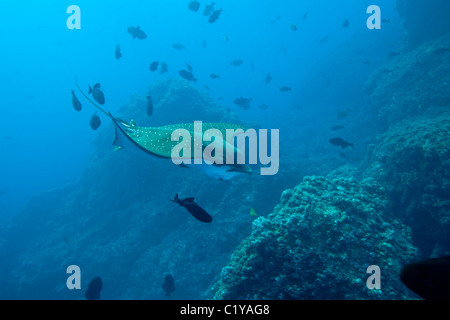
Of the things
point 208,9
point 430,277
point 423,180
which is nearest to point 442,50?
point 423,180

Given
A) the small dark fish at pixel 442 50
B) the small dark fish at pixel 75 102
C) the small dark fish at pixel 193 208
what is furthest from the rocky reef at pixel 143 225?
the small dark fish at pixel 442 50

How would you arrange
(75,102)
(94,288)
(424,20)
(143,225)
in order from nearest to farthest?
1. (94,288)
2. (75,102)
3. (143,225)
4. (424,20)

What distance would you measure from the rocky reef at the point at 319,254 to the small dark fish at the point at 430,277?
2166 mm

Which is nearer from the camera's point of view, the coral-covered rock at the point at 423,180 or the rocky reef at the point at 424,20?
the coral-covered rock at the point at 423,180

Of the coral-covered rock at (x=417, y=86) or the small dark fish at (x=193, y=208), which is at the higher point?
the coral-covered rock at (x=417, y=86)

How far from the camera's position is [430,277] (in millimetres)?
1733

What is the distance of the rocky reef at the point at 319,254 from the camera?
3.78 metres

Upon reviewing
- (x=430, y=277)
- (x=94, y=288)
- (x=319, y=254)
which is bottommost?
(x=94, y=288)

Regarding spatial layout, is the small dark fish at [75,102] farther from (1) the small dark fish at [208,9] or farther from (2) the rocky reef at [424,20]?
(2) the rocky reef at [424,20]

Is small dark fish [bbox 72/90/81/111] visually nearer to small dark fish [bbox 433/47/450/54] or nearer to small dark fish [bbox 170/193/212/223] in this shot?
small dark fish [bbox 170/193/212/223]

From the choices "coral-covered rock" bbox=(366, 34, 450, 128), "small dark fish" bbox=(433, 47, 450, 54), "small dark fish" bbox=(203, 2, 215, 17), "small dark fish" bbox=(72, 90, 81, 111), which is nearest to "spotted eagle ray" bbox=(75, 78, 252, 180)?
"small dark fish" bbox=(72, 90, 81, 111)

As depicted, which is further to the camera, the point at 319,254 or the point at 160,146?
the point at 319,254

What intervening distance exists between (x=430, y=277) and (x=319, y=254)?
2.48 m

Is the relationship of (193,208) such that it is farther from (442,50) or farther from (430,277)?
(442,50)
